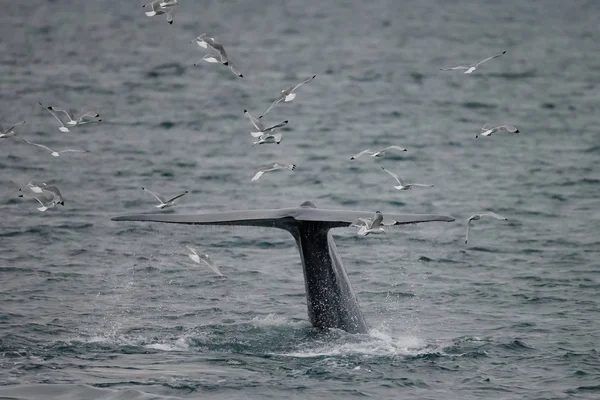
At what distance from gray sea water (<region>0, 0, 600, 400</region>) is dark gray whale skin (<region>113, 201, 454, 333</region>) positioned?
33 cm

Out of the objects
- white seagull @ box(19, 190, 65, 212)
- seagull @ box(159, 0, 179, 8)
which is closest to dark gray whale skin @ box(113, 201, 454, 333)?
white seagull @ box(19, 190, 65, 212)

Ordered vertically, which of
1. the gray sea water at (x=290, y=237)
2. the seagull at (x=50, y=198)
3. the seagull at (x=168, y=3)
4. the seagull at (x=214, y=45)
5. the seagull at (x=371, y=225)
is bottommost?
the gray sea water at (x=290, y=237)

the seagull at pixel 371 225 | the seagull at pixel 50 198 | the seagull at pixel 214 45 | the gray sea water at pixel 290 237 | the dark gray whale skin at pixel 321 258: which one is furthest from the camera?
the dark gray whale skin at pixel 321 258

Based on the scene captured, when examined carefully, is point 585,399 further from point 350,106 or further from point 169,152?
point 350,106

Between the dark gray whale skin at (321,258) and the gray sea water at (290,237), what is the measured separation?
12.9 inches

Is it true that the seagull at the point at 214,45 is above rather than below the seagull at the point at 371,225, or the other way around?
above

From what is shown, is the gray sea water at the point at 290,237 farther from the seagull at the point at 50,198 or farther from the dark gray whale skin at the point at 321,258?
the seagull at the point at 50,198

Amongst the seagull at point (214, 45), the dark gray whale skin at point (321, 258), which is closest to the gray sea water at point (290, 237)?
the dark gray whale skin at point (321, 258)

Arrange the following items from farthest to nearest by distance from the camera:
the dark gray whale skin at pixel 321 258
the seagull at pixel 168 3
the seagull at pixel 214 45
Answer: the dark gray whale skin at pixel 321 258 < the seagull at pixel 168 3 < the seagull at pixel 214 45

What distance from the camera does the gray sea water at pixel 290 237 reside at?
1838 centimetres

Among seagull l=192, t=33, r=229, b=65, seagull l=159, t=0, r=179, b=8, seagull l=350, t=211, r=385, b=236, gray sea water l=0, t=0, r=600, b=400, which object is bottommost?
gray sea water l=0, t=0, r=600, b=400

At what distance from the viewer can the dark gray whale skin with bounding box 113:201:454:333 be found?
19.1 meters

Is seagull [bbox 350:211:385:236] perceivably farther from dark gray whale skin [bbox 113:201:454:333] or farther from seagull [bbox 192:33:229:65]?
seagull [bbox 192:33:229:65]

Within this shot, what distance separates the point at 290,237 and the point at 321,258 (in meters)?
8.81
